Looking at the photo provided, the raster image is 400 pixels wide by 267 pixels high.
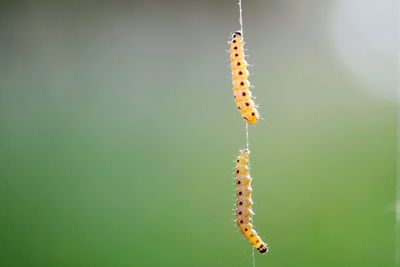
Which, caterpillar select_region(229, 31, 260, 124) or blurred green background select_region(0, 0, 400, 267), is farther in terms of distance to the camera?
blurred green background select_region(0, 0, 400, 267)

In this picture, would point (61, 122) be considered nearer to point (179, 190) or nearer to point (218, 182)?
point (179, 190)

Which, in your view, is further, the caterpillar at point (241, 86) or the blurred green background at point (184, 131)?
the blurred green background at point (184, 131)

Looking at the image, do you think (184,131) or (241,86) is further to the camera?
(184,131)

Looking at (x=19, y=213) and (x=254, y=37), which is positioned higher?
(x=254, y=37)

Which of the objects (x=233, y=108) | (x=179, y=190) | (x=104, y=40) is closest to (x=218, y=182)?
(x=179, y=190)
